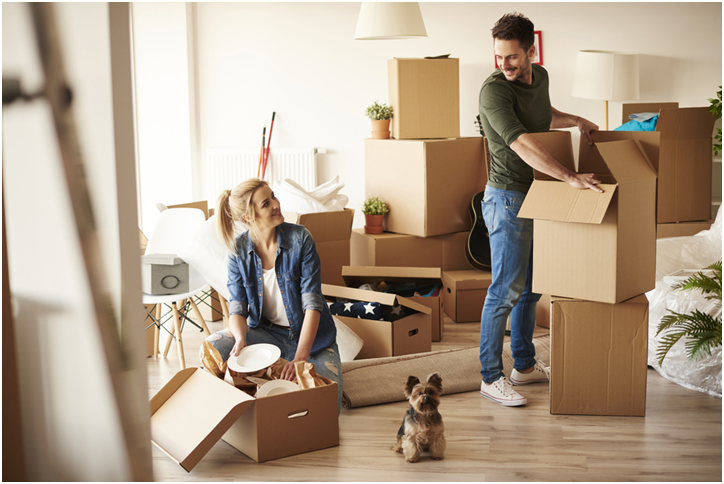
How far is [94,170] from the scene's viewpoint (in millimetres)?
484

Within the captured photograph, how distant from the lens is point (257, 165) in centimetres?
451

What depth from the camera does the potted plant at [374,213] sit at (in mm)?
3639

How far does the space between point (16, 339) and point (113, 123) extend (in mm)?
203

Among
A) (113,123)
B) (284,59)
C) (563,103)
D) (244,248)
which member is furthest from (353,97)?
(113,123)

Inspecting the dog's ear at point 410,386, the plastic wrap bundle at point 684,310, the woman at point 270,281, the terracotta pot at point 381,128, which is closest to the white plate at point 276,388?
the woman at point 270,281

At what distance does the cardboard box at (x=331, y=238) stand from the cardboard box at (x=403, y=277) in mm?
214

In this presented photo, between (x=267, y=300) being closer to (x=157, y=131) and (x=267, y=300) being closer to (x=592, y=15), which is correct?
(x=157, y=131)

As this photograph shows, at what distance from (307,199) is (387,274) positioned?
62 cm

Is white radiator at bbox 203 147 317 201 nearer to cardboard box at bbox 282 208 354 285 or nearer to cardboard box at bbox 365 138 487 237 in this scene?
cardboard box at bbox 365 138 487 237

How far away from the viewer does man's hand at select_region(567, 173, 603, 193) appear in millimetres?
1844

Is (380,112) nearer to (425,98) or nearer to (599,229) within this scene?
(425,98)

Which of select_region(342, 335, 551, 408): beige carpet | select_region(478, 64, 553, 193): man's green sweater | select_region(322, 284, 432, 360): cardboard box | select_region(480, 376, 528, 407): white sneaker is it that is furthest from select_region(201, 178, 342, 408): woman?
select_region(478, 64, 553, 193): man's green sweater

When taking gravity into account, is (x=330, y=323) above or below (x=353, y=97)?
below

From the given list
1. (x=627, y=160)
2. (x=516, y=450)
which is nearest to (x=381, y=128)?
(x=627, y=160)
